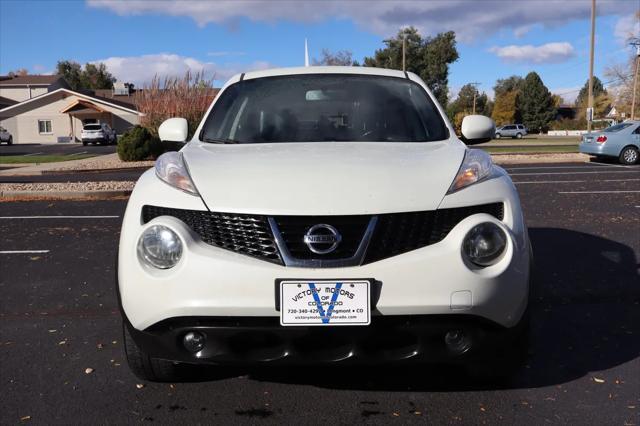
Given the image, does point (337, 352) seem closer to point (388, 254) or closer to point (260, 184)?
point (388, 254)

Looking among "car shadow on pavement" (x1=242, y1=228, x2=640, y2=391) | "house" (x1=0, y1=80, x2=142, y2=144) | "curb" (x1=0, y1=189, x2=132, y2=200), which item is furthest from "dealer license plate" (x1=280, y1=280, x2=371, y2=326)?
"house" (x1=0, y1=80, x2=142, y2=144)

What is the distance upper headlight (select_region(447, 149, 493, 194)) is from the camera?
2738mm

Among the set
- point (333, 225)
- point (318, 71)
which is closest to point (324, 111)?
point (318, 71)

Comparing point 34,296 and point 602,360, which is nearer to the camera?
point 602,360

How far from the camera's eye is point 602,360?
3.44 m

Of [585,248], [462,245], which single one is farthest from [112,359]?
[585,248]

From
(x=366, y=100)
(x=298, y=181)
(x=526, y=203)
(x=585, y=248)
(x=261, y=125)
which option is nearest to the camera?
(x=298, y=181)

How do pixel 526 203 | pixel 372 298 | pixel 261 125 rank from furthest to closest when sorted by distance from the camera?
pixel 526 203 → pixel 261 125 → pixel 372 298

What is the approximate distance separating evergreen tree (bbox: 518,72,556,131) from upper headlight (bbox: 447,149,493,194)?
8763 cm

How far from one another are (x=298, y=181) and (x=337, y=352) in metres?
0.73

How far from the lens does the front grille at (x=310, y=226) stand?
8.23ft

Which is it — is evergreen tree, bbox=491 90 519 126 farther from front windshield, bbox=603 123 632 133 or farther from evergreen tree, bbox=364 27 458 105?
front windshield, bbox=603 123 632 133

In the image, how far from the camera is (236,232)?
2559 mm

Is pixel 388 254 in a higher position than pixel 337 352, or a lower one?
higher
